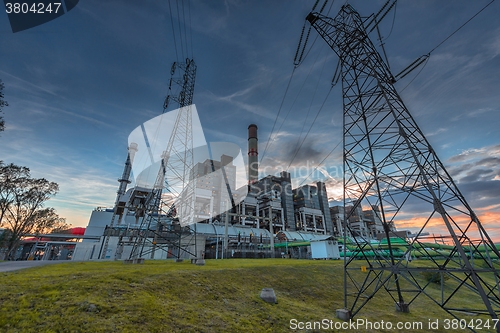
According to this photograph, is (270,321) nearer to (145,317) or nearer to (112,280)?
(145,317)

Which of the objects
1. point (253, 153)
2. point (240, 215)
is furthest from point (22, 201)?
point (253, 153)

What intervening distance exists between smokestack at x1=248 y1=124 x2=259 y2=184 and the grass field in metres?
63.6

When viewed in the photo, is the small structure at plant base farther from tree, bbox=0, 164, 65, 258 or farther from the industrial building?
tree, bbox=0, 164, 65, 258

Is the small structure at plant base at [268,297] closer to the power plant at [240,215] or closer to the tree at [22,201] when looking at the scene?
the power plant at [240,215]

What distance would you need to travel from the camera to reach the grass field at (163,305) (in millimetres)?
5739

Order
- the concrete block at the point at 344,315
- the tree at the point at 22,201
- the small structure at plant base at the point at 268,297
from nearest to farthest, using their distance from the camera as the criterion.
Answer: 1. the concrete block at the point at 344,315
2. the small structure at plant base at the point at 268,297
3. the tree at the point at 22,201

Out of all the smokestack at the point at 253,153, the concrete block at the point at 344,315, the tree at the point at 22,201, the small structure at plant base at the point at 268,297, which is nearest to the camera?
the concrete block at the point at 344,315

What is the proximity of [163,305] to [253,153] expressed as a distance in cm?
6983

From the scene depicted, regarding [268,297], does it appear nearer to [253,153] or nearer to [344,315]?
[344,315]

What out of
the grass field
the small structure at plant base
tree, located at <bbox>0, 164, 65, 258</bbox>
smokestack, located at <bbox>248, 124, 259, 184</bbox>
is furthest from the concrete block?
smokestack, located at <bbox>248, 124, 259, 184</bbox>

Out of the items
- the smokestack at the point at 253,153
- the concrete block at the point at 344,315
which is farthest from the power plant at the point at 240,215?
the concrete block at the point at 344,315

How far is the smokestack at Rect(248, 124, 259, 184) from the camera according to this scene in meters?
76.2

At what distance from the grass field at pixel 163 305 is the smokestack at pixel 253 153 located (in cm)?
6358

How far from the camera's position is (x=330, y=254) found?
33031mm
